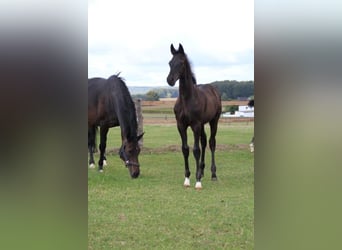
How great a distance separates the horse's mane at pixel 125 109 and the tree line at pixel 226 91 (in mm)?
103

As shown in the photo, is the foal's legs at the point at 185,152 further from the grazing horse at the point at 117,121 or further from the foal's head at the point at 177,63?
the foal's head at the point at 177,63

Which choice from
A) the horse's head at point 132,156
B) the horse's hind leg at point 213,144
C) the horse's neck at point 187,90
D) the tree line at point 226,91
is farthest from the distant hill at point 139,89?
the horse's neck at point 187,90

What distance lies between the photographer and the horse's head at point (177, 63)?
1.63m

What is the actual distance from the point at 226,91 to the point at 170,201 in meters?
0.60

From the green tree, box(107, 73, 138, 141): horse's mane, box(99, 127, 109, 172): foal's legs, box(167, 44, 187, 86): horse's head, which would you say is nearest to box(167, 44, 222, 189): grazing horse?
box(167, 44, 187, 86): horse's head

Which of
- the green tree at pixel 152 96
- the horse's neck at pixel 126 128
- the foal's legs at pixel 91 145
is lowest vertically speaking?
the foal's legs at pixel 91 145

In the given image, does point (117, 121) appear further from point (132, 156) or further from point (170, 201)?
point (170, 201)

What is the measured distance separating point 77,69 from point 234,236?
3.31ft

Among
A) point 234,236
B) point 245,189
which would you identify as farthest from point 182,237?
point 245,189

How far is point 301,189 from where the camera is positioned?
120cm

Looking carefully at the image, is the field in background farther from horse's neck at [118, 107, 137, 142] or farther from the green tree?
horse's neck at [118, 107, 137, 142]

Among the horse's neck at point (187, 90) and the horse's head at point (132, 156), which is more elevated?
the horse's neck at point (187, 90)

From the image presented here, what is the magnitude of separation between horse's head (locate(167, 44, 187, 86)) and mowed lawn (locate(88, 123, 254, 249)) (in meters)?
0.27

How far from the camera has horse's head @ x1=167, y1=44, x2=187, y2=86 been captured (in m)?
1.63
